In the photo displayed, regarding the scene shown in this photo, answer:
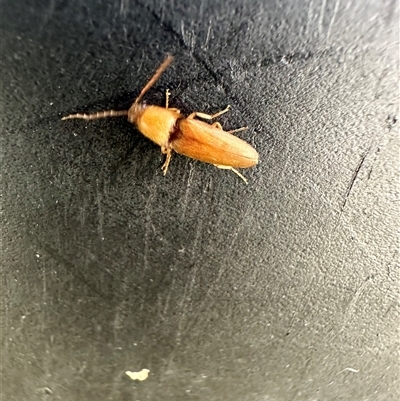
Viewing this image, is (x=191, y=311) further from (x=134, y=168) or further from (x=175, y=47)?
(x=175, y=47)

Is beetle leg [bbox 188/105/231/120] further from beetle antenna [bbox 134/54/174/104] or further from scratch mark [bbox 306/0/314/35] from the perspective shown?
scratch mark [bbox 306/0/314/35]

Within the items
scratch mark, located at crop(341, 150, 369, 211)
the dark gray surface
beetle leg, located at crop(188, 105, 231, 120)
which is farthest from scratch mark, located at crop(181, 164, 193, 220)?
scratch mark, located at crop(341, 150, 369, 211)

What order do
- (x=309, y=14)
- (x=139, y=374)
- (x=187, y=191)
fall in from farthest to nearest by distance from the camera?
(x=139, y=374) < (x=187, y=191) < (x=309, y=14)

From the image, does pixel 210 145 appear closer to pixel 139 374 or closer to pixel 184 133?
pixel 184 133

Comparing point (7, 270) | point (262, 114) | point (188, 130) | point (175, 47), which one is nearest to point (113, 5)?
point (175, 47)

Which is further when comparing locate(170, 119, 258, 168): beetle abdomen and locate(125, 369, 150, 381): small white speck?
locate(125, 369, 150, 381): small white speck

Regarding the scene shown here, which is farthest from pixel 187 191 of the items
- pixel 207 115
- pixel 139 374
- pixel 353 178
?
pixel 139 374
